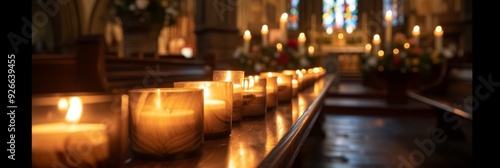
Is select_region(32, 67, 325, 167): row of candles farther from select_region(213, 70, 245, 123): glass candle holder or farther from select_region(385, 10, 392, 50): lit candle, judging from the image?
select_region(385, 10, 392, 50): lit candle

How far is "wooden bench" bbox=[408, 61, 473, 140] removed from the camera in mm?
3227

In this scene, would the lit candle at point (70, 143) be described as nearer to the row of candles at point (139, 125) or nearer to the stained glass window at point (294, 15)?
the row of candles at point (139, 125)

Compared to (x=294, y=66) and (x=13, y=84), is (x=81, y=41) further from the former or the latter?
(x=294, y=66)

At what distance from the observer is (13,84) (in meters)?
1.04

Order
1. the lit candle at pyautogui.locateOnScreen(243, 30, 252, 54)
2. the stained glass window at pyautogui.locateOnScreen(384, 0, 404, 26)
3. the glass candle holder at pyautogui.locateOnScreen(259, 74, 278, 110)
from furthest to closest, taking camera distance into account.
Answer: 1. the stained glass window at pyautogui.locateOnScreen(384, 0, 404, 26)
2. the lit candle at pyautogui.locateOnScreen(243, 30, 252, 54)
3. the glass candle holder at pyautogui.locateOnScreen(259, 74, 278, 110)

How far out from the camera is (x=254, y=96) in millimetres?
1081

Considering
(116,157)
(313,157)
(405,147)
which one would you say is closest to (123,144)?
(116,157)

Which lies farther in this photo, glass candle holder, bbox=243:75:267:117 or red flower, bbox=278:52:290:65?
red flower, bbox=278:52:290:65

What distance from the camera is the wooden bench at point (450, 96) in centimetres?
323

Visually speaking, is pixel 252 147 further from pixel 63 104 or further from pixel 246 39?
pixel 246 39

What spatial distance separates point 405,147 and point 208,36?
5.94m

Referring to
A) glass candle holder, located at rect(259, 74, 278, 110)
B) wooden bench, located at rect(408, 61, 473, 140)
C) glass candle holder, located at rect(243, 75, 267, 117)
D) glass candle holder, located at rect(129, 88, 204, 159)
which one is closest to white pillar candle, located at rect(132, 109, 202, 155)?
glass candle holder, located at rect(129, 88, 204, 159)

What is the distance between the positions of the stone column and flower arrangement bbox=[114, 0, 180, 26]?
5.42 feet

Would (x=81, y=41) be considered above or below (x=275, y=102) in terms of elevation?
above
